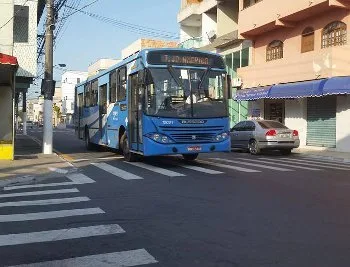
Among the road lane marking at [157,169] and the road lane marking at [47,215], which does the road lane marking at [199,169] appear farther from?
the road lane marking at [47,215]

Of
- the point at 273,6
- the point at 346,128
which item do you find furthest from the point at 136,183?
the point at 273,6

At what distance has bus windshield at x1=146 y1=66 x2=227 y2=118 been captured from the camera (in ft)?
44.6

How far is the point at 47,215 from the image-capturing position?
7691 mm

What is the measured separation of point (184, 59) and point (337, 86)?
9.86m

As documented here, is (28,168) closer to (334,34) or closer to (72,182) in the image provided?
(72,182)

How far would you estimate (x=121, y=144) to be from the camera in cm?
1672

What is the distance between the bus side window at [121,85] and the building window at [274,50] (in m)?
14.7

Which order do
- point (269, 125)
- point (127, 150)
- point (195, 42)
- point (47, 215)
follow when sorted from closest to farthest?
point (47, 215) < point (127, 150) < point (269, 125) < point (195, 42)

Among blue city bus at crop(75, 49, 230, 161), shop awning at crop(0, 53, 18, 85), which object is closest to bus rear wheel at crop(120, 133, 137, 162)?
blue city bus at crop(75, 49, 230, 161)

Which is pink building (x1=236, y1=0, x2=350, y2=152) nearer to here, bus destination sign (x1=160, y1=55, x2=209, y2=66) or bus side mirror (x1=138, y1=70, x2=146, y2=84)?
bus destination sign (x1=160, y1=55, x2=209, y2=66)

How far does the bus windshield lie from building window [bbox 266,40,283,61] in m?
15.7

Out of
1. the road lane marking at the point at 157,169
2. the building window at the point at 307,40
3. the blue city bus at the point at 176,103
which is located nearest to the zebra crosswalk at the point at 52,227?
the road lane marking at the point at 157,169

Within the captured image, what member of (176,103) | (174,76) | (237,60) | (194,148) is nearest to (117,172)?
(194,148)

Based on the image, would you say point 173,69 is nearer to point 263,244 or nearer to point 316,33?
point 263,244
